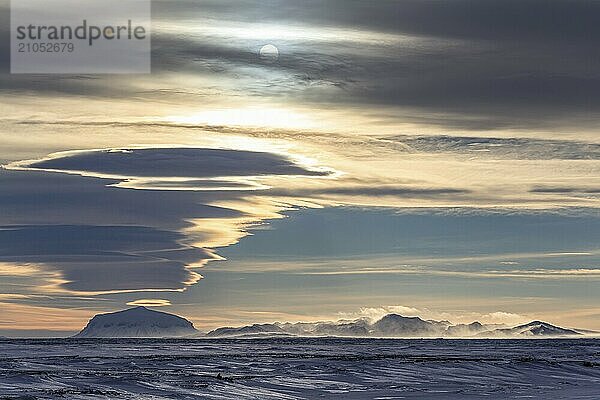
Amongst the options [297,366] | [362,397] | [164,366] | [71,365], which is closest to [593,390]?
[362,397]

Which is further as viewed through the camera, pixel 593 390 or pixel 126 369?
pixel 126 369

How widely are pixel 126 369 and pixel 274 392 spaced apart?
2234 cm

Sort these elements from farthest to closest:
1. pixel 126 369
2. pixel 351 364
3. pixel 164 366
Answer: pixel 351 364
pixel 164 366
pixel 126 369

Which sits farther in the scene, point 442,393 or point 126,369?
point 126,369

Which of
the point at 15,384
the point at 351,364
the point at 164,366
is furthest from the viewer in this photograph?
the point at 351,364

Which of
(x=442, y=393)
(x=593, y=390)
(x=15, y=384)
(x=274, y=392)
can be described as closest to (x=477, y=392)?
(x=442, y=393)

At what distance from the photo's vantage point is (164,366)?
80.6m

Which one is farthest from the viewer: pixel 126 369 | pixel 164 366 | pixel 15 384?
pixel 164 366

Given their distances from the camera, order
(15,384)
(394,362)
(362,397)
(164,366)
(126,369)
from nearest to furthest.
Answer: (362,397)
(15,384)
(126,369)
(164,366)
(394,362)

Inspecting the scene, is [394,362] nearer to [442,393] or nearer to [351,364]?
[351,364]

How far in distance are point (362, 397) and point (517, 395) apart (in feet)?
29.6

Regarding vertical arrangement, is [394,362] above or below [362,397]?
below

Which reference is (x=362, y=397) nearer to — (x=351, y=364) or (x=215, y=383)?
(x=215, y=383)

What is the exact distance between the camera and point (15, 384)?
191ft
